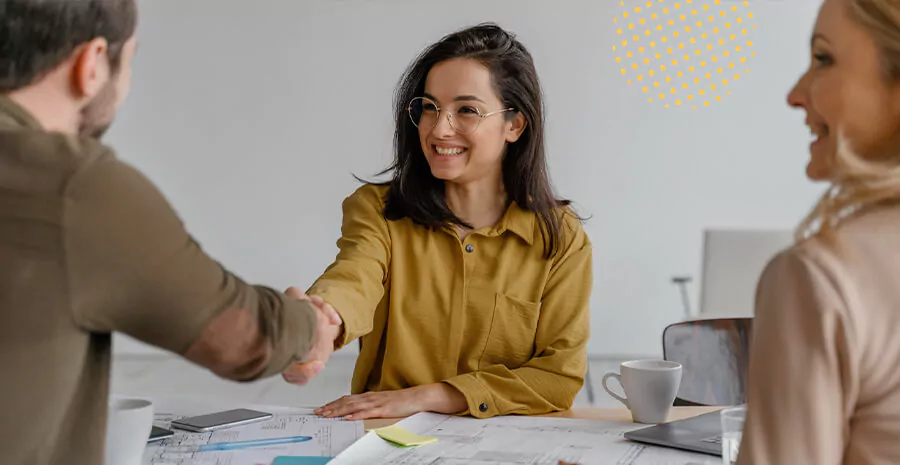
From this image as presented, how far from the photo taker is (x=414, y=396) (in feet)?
5.77

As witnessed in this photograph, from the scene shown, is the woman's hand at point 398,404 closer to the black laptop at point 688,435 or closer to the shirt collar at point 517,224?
the black laptop at point 688,435

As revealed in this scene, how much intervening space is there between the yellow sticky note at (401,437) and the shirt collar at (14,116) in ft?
2.47

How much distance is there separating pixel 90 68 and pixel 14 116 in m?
0.09

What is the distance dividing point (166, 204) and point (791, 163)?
5.19m

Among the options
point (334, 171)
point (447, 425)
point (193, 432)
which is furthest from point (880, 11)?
point (334, 171)

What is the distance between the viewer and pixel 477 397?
173 centimetres

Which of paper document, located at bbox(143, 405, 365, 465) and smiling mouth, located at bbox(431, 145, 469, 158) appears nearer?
paper document, located at bbox(143, 405, 365, 465)

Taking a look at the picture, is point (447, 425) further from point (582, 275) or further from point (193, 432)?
point (582, 275)

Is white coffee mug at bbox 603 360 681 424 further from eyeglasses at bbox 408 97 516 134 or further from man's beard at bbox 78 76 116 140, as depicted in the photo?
man's beard at bbox 78 76 116 140

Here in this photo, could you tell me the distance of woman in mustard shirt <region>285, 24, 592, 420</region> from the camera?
2.05 meters

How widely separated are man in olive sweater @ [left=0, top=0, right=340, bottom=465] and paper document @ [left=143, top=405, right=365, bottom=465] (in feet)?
1.23

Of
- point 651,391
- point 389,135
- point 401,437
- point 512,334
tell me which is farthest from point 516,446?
point 389,135

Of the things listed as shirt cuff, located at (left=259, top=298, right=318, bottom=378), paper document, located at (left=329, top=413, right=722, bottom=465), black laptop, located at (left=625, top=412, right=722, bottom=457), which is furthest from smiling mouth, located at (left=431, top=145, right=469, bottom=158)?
shirt cuff, located at (left=259, top=298, right=318, bottom=378)

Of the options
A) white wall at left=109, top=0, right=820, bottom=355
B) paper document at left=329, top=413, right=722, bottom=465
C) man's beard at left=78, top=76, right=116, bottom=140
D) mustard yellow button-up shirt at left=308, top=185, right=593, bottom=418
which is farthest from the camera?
white wall at left=109, top=0, right=820, bottom=355
